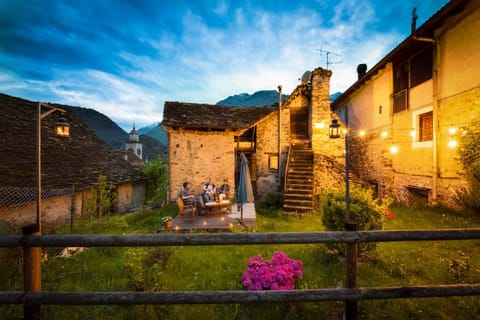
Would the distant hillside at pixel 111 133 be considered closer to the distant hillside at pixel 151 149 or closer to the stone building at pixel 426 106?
the distant hillside at pixel 151 149

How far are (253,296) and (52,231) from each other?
688cm

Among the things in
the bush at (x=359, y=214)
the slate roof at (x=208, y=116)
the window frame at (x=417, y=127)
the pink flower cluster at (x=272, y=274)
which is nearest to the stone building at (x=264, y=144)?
the slate roof at (x=208, y=116)

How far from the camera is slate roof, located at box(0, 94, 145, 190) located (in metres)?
8.54

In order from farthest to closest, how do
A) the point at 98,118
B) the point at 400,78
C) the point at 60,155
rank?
the point at 98,118 → the point at 60,155 → the point at 400,78

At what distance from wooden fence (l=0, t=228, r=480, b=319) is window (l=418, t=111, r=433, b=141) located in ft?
28.3

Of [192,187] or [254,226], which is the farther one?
[192,187]

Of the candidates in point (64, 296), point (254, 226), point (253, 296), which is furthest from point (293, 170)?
point (64, 296)

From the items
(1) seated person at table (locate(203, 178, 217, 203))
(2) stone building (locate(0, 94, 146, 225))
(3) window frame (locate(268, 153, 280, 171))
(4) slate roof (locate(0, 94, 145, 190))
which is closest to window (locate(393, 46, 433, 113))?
(3) window frame (locate(268, 153, 280, 171))

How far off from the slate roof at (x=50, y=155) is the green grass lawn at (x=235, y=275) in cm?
500

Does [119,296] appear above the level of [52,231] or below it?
above

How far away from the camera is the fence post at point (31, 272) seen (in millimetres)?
2002

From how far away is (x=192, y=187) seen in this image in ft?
37.1

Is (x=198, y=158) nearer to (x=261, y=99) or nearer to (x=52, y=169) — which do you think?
(x=52, y=169)

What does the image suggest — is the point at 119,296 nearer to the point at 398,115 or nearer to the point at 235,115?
the point at 235,115
